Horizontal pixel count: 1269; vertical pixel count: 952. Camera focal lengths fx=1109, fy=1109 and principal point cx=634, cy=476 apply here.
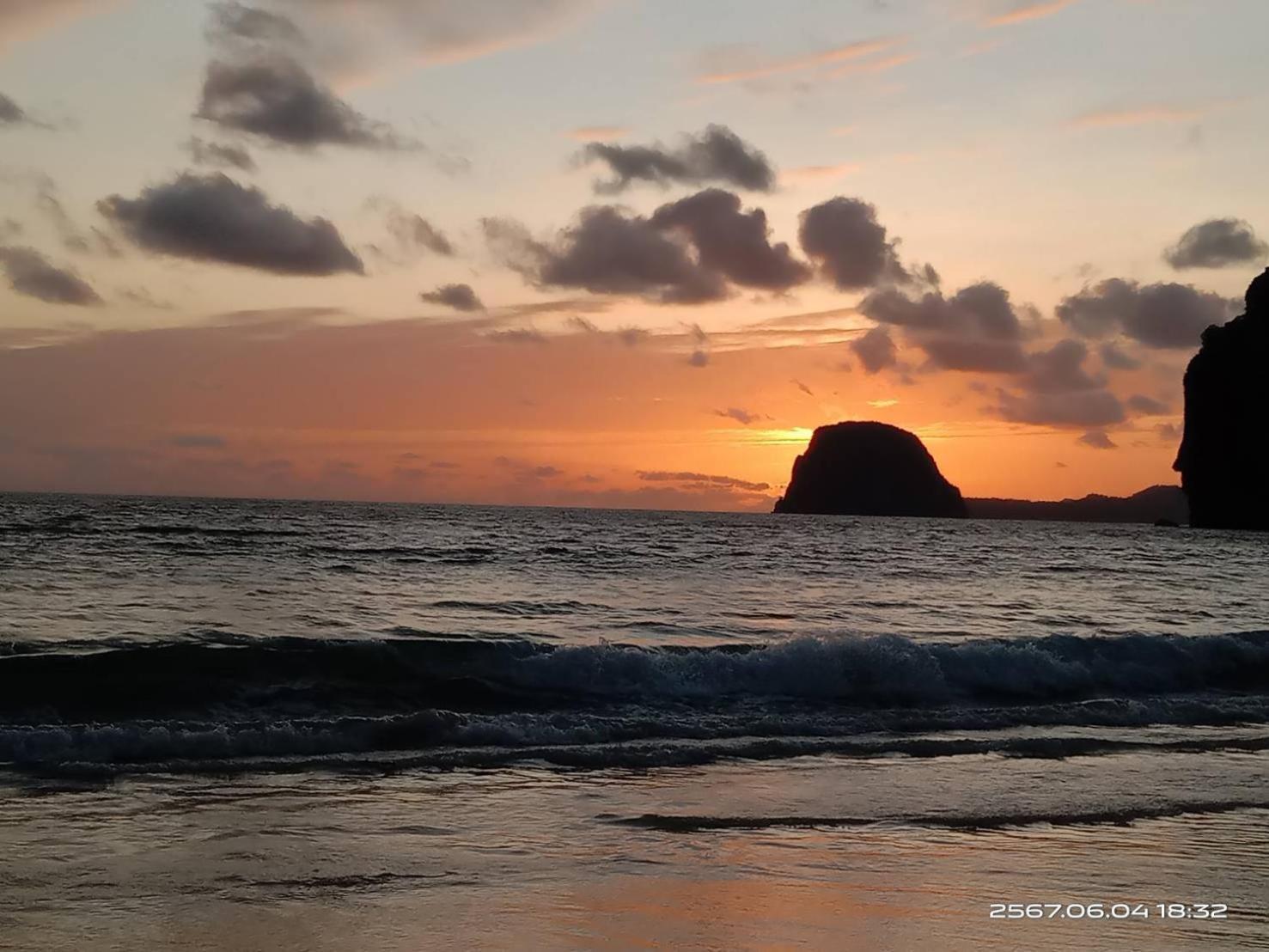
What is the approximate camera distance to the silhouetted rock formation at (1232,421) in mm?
114188

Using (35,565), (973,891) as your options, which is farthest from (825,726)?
(35,565)

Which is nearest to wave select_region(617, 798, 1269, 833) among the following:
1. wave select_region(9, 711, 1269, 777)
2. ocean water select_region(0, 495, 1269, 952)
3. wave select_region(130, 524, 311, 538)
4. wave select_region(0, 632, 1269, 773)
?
ocean water select_region(0, 495, 1269, 952)

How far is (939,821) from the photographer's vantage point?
9445 millimetres

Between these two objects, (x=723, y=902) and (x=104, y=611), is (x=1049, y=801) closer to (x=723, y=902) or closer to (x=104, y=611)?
(x=723, y=902)

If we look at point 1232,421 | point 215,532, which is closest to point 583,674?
point 215,532

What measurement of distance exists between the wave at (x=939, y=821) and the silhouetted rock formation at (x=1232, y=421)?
119317 mm

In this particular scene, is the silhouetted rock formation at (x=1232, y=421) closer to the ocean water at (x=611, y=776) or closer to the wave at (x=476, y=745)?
the ocean water at (x=611, y=776)

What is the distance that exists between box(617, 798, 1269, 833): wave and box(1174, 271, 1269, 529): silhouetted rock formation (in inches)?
4698

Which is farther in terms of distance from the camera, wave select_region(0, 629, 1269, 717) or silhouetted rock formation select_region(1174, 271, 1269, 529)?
silhouetted rock formation select_region(1174, 271, 1269, 529)

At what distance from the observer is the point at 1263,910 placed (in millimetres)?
7117

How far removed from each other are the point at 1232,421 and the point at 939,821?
4873 inches

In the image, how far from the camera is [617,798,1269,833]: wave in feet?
30.1

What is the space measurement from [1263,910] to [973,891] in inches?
70.8

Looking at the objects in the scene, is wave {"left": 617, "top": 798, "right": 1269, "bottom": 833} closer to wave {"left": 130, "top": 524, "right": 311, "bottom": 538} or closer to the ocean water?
the ocean water
